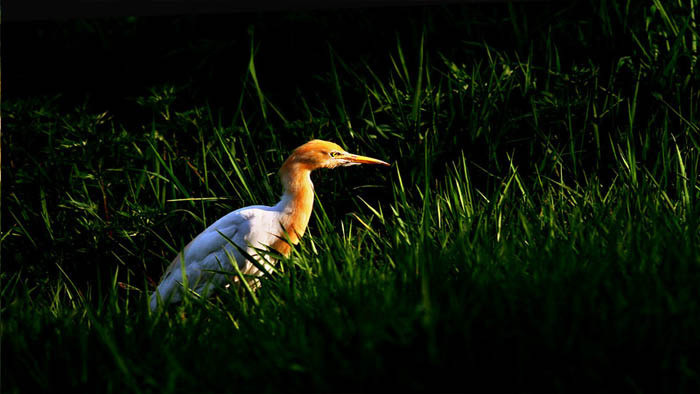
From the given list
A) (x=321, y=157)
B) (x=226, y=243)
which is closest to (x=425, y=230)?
(x=321, y=157)

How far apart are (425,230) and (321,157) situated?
935mm

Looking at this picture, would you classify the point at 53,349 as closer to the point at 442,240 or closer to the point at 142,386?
the point at 142,386

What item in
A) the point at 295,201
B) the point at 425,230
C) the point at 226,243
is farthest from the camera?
the point at 295,201

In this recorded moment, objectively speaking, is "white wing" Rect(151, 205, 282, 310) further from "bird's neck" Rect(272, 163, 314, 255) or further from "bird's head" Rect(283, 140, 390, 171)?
"bird's head" Rect(283, 140, 390, 171)

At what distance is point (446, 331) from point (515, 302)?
230 mm

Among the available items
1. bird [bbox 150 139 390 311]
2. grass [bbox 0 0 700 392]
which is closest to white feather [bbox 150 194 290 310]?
bird [bbox 150 139 390 311]

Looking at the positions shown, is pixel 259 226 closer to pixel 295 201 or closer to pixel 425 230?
pixel 295 201

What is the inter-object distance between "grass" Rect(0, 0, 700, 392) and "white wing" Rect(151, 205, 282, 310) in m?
0.14

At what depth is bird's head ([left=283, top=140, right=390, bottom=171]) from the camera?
3.25 meters

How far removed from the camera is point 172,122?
4172mm

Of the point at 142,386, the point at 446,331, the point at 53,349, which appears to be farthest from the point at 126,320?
the point at 446,331

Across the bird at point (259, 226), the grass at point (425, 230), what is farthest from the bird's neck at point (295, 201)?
the grass at point (425, 230)

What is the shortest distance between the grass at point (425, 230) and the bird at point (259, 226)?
16cm

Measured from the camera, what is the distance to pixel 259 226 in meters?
3.24
